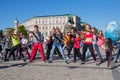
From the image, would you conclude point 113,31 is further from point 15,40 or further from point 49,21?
point 49,21

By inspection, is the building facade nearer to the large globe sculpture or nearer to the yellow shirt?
the yellow shirt

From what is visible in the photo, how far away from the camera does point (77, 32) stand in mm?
14461

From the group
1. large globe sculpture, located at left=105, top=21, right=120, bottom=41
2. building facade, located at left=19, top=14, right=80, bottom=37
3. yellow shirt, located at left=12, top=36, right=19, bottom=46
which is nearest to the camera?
large globe sculpture, located at left=105, top=21, right=120, bottom=41

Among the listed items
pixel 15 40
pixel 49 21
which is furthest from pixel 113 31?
pixel 49 21

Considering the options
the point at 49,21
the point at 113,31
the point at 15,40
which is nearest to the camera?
the point at 113,31

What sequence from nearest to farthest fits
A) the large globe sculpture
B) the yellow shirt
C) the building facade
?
1. the large globe sculpture
2. the yellow shirt
3. the building facade

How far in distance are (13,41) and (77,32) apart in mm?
3183

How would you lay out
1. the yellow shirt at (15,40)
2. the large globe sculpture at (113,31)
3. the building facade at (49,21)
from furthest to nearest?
the building facade at (49,21), the yellow shirt at (15,40), the large globe sculpture at (113,31)

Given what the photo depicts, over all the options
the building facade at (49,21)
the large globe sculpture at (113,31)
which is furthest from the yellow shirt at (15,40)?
the building facade at (49,21)

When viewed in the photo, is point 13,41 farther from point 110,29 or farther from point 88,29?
point 110,29

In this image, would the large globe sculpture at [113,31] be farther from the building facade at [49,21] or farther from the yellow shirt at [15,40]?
the building facade at [49,21]

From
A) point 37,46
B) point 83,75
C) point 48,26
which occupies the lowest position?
point 83,75

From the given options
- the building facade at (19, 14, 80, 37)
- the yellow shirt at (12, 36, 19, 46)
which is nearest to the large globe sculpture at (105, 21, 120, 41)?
the yellow shirt at (12, 36, 19, 46)

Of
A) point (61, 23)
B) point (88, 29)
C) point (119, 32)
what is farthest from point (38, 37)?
point (61, 23)
